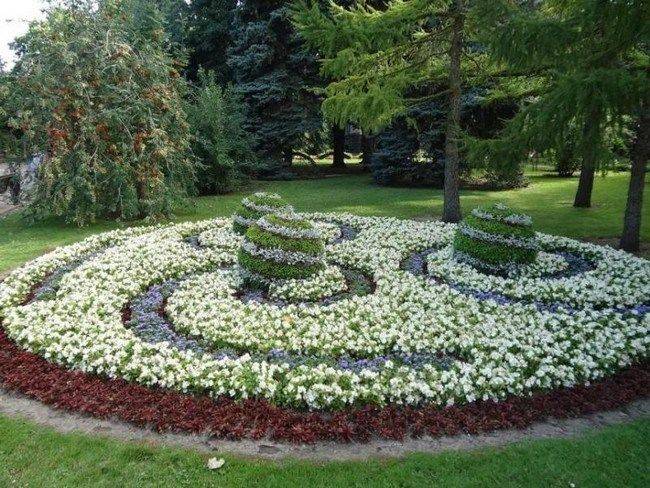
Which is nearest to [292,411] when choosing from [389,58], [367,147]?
[389,58]

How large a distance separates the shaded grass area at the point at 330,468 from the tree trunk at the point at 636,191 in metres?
8.97

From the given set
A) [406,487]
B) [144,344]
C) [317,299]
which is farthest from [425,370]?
[144,344]

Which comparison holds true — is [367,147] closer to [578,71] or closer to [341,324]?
[578,71]

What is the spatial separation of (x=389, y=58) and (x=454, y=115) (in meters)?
2.62

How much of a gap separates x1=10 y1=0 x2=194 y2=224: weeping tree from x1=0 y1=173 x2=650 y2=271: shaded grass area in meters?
1.12

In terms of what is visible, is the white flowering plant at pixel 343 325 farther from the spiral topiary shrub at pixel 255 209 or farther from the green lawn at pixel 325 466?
the spiral topiary shrub at pixel 255 209

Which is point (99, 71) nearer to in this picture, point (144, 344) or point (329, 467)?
point (144, 344)

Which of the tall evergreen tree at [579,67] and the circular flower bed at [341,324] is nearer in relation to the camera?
the circular flower bed at [341,324]

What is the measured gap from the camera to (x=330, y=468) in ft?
15.9

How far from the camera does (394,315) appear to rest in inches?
314

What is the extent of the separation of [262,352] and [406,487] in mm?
2970

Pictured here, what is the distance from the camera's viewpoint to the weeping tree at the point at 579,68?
8750mm

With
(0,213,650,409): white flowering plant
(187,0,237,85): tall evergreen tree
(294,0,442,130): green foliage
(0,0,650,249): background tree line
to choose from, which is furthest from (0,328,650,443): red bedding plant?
(187,0,237,85): tall evergreen tree

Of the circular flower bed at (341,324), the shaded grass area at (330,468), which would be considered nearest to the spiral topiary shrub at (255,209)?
the circular flower bed at (341,324)
